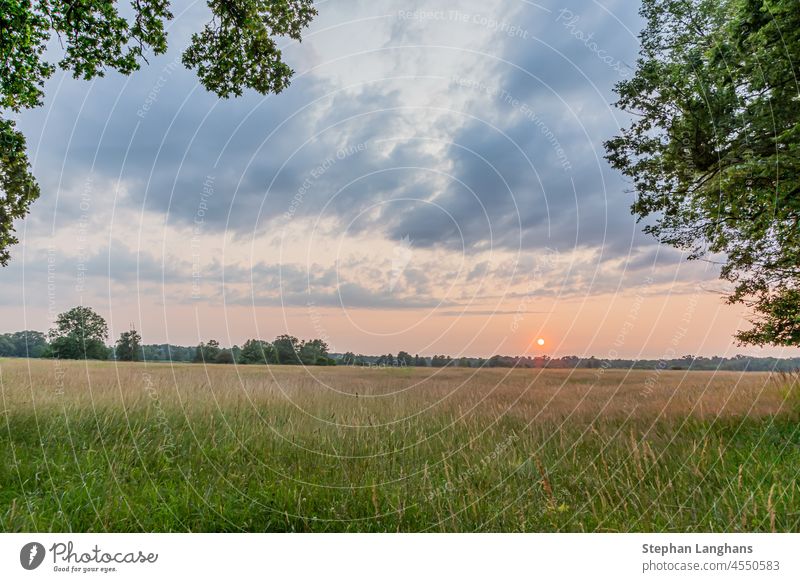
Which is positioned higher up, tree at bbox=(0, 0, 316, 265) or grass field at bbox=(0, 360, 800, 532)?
tree at bbox=(0, 0, 316, 265)

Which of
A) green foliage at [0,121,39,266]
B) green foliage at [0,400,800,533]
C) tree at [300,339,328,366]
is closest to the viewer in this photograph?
green foliage at [0,400,800,533]

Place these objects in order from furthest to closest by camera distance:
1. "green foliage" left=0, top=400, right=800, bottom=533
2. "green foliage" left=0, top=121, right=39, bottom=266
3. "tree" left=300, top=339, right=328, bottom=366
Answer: "tree" left=300, top=339, right=328, bottom=366 → "green foliage" left=0, top=121, right=39, bottom=266 → "green foliage" left=0, top=400, right=800, bottom=533

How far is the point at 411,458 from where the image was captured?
5789 mm

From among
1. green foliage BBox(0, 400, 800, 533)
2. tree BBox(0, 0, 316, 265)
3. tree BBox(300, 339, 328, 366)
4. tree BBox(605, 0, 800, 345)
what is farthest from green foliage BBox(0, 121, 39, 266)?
tree BBox(605, 0, 800, 345)

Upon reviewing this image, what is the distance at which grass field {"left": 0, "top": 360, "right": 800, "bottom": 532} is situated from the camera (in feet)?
14.2

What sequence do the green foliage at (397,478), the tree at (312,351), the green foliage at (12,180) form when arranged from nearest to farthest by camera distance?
1. the green foliage at (397,478)
2. the green foliage at (12,180)
3. the tree at (312,351)

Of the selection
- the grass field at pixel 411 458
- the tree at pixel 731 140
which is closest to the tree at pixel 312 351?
the grass field at pixel 411 458

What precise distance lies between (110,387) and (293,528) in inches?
Answer: 314

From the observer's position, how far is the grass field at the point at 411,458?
14.2 feet

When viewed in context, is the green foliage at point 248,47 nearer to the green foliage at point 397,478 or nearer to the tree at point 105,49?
the tree at point 105,49

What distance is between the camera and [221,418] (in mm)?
7484

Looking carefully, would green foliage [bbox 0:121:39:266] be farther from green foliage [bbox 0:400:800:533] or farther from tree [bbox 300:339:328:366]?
tree [bbox 300:339:328:366]

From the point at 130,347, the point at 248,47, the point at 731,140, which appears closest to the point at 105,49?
the point at 248,47
